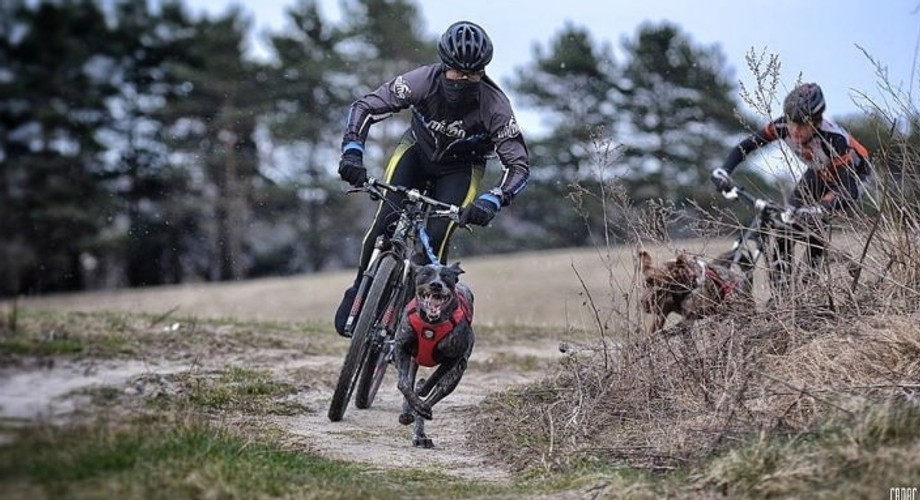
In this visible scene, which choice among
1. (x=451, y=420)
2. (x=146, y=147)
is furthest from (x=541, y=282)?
(x=451, y=420)

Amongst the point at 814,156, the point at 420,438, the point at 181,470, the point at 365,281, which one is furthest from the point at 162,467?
the point at 814,156

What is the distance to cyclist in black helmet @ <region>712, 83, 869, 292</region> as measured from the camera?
7363mm

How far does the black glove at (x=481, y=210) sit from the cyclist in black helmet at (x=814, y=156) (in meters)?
1.87

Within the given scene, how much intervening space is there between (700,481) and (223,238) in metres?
30.0

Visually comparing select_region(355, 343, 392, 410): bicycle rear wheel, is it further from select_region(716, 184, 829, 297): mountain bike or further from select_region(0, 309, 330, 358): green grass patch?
select_region(716, 184, 829, 297): mountain bike

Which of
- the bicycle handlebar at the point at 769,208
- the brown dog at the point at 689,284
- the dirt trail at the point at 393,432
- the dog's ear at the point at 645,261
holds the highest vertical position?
the bicycle handlebar at the point at 769,208

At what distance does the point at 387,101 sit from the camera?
7605 mm

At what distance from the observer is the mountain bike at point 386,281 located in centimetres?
715

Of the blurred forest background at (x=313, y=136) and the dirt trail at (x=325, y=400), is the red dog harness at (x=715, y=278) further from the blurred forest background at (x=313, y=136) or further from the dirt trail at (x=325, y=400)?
the blurred forest background at (x=313, y=136)

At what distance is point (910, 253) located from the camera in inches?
264

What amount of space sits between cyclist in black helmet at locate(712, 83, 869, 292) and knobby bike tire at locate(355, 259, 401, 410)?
2.60m

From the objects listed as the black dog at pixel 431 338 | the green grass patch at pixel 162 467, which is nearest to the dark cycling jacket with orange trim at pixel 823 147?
the black dog at pixel 431 338

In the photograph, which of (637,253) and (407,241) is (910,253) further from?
(407,241)

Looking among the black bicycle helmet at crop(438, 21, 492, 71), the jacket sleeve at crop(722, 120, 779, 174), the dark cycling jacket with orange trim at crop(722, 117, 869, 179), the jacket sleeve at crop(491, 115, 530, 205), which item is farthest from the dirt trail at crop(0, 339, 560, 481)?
the dark cycling jacket with orange trim at crop(722, 117, 869, 179)
